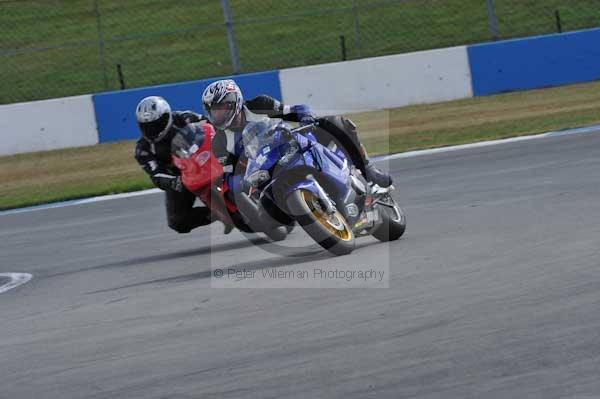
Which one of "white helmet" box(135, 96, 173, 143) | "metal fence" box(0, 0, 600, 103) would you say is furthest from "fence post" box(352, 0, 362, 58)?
"white helmet" box(135, 96, 173, 143)

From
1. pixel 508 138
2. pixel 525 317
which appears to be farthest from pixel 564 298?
pixel 508 138

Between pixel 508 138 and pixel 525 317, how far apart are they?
31.7ft

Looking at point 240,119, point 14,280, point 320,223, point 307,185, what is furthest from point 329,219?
point 14,280

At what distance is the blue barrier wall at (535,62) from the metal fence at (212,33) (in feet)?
6.98

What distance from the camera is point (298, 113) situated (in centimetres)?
843

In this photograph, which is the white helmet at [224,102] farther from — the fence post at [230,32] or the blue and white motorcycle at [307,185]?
the fence post at [230,32]

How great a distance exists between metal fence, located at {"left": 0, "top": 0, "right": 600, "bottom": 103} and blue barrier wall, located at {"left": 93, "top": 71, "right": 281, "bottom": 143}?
2.10 meters

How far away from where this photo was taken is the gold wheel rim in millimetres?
7605

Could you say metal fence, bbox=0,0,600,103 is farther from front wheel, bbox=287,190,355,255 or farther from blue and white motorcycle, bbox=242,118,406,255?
front wheel, bbox=287,190,355,255

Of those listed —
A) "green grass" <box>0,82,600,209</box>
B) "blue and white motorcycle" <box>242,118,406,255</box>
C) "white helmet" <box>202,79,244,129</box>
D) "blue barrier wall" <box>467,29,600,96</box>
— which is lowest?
"green grass" <box>0,82,600,209</box>

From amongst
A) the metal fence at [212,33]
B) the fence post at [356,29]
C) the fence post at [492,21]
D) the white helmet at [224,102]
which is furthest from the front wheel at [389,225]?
the metal fence at [212,33]

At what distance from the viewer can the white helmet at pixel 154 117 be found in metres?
9.59

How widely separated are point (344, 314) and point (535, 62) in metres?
14.4

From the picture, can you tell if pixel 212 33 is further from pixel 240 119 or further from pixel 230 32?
pixel 240 119
